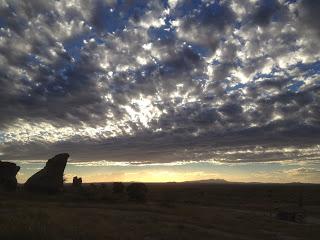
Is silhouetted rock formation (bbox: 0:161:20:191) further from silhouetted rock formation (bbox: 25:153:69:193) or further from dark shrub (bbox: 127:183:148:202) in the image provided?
dark shrub (bbox: 127:183:148:202)

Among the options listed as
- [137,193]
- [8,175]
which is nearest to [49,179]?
[8,175]

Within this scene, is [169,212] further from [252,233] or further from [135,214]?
[252,233]

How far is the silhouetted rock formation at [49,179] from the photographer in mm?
43312

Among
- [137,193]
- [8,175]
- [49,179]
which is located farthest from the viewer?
[8,175]

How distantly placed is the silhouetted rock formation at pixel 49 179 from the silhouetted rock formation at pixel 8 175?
1974mm

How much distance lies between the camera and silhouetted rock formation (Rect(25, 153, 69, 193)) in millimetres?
43312

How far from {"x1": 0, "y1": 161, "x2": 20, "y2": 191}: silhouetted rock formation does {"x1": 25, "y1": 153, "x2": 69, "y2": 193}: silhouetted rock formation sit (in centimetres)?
197

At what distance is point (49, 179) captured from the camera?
44062mm

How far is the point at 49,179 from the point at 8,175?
588 cm

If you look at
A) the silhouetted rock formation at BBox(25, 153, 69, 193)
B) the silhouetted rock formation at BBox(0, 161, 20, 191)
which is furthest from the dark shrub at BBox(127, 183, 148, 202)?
the silhouetted rock formation at BBox(0, 161, 20, 191)

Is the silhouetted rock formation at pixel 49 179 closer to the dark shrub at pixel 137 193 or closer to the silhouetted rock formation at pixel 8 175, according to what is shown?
the silhouetted rock formation at pixel 8 175

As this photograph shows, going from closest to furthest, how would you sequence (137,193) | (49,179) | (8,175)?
(137,193) → (49,179) → (8,175)

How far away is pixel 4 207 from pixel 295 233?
19.9m

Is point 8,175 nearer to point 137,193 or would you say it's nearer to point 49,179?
point 49,179
